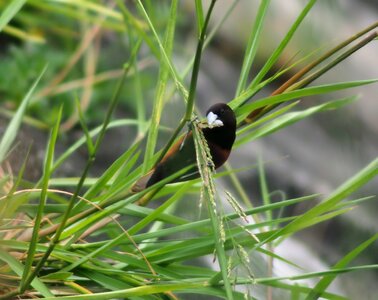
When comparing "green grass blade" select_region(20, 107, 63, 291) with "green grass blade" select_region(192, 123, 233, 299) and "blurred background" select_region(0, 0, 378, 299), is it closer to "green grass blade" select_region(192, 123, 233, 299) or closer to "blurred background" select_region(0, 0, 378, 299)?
"green grass blade" select_region(192, 123, 233, 299)

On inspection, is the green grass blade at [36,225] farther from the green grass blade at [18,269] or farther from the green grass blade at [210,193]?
the green grass blade at [210,193]

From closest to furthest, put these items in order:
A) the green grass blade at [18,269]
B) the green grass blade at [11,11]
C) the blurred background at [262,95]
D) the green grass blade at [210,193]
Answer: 1. the green grass blade at [210,193]
2. the green grass blade at [18,269]
3. the green grass blade at [11,11]
4. the blurred background at [262,95]

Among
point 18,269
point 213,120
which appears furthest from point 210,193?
point 18,269

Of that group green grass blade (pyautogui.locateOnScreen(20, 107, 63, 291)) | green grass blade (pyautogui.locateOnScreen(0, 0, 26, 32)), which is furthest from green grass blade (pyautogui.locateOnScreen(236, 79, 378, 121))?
green grass blade (pyautogui.locateOnScreen(0, 0, 26, 32))

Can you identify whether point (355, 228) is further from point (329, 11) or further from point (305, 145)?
point (305, 145)

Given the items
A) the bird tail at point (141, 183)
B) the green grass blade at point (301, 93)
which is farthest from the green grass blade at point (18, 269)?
the green grass blade at point (301, 93)

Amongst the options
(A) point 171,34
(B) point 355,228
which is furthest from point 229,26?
(A) point 171,34

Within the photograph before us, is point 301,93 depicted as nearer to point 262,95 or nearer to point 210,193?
point 210,193
